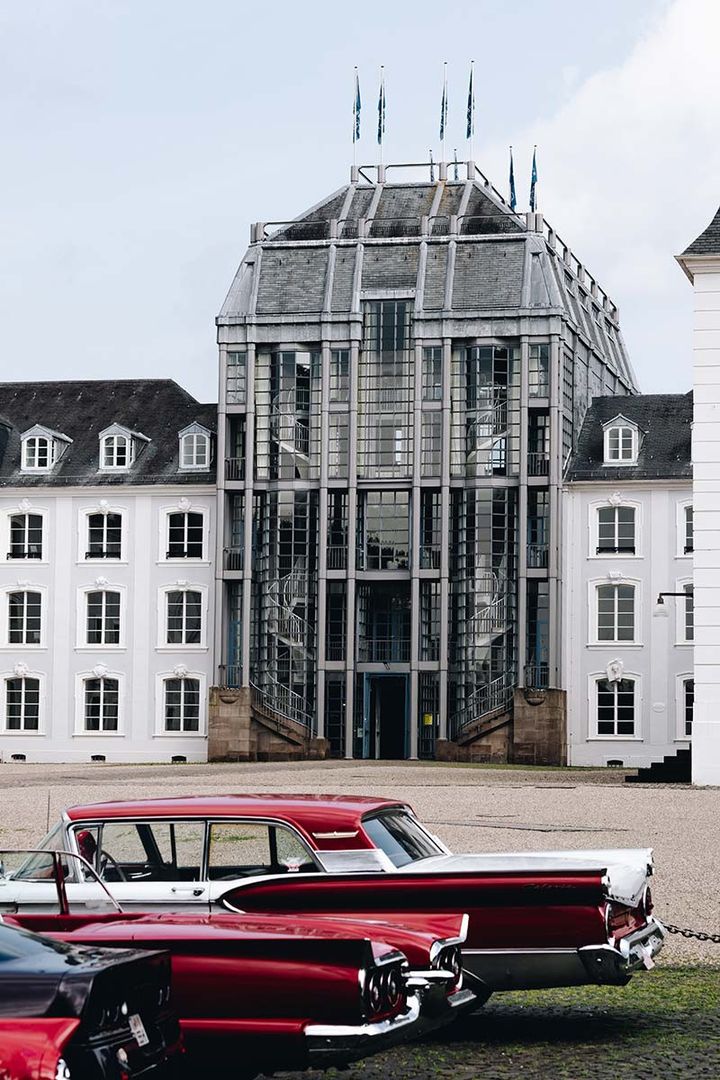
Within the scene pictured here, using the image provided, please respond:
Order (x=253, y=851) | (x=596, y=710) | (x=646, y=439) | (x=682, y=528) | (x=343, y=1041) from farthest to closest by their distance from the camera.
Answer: (x=646, y=439), (x=682, y=528), (x=596, y=710), (x=253, y=851), (x=343, y=1041)

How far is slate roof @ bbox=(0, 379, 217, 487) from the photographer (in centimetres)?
5781

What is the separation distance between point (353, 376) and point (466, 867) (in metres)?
44.2

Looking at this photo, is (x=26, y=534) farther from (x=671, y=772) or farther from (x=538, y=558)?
(x=671, y=772)

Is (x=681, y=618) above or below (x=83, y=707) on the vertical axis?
above

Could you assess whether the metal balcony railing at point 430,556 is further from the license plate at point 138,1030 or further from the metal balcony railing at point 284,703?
the license plate at point 138,1030

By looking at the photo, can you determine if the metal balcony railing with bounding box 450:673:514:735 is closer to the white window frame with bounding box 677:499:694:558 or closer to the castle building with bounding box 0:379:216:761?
the white window frame with bounding box 677:499:694:558

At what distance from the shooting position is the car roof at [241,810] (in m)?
10.5

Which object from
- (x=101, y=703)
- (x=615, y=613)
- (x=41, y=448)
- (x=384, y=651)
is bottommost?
(x=101, y=703)

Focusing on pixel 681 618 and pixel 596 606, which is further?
pixel 596 606

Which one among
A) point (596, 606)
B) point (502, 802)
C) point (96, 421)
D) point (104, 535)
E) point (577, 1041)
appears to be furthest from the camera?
point (96, 421)

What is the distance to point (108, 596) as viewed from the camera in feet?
188

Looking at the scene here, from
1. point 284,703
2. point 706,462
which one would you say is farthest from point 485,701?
point 706,462

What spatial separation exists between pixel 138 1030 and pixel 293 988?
117 cm

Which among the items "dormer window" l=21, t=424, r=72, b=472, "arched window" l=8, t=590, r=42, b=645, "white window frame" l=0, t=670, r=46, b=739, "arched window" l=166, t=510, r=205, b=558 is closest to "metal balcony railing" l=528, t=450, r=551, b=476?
"arched window" l=166, t=510, r=205, b=558
